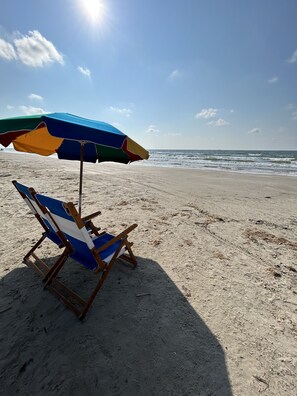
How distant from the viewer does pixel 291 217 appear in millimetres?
5840

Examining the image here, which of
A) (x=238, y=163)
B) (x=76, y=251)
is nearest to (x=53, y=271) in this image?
(x=76, y=251)

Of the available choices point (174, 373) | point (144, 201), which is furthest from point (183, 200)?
point (174, 373)

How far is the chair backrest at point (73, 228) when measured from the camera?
213cm

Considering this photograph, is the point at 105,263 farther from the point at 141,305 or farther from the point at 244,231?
the point at 244,231

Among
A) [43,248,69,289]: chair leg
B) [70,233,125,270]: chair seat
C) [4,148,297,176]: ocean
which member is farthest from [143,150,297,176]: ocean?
[43,248,69,289]: chair leg

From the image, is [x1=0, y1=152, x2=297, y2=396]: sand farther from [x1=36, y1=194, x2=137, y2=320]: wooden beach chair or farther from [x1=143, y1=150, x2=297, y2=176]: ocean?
[x1=143, y1=150, x2=297, y2=176]: ocean

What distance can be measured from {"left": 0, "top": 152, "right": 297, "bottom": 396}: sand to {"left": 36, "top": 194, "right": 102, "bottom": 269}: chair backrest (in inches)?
20.9

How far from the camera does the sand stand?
69.2 inches

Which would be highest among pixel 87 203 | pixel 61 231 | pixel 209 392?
pixel 61 231

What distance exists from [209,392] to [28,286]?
2.43m

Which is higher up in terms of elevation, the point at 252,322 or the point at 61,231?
the point at 61,231

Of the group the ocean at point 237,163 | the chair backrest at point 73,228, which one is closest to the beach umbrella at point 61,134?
the chair backrest at point 73,228

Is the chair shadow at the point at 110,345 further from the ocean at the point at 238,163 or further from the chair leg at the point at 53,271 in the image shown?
the ocean at the point at 238,163

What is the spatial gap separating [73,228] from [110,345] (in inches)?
49.4
